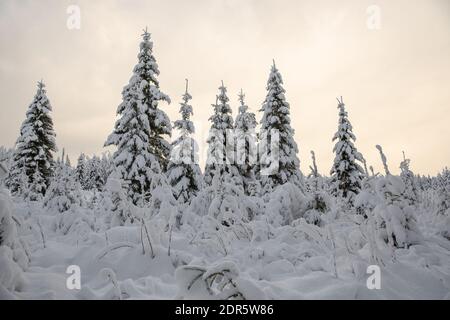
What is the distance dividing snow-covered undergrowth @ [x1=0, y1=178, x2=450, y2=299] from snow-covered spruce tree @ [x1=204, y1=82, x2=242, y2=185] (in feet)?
58.5

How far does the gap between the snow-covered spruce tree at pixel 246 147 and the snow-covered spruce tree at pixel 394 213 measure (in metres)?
18.1

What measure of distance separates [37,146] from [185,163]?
1408 centimetres

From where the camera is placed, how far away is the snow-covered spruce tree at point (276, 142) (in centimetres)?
2153

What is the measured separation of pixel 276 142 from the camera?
2219 centimetres

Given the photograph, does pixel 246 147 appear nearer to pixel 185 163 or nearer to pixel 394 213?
pixel 185 163

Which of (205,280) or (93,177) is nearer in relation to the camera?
(205,280)

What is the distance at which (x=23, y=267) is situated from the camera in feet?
11.5

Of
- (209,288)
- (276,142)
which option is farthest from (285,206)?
(276,142)

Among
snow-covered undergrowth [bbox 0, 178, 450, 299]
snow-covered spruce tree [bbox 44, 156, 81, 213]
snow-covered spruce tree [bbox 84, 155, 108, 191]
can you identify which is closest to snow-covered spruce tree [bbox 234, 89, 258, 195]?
snow-covered spruce tree [bbox 44, 156, 81, 213]

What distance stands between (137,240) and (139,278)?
1.22m

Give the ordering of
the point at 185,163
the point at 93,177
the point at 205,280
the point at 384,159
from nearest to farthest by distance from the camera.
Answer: the point at 205,280, the point at 384,159, the point at 185,163, the point at 93,177

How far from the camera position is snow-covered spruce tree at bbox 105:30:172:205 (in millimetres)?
15820
